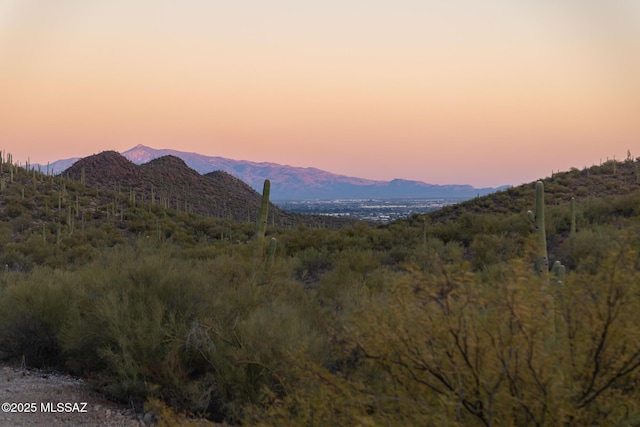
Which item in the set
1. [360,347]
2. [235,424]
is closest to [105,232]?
[235,424]

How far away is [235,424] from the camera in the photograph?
6.55 metres

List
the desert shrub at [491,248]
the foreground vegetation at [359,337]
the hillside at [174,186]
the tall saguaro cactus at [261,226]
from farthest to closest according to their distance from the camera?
the hillside at [174,186]
the desert shrub at [491,248]
the tall saguaro cactus at [261,226]
the foreground vegetation at [359,337]

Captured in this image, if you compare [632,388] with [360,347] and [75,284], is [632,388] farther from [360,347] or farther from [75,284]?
[75,284]

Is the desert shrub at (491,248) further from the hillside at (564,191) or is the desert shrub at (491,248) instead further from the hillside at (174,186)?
the hillside at (174,186)

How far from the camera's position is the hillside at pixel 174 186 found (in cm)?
5538

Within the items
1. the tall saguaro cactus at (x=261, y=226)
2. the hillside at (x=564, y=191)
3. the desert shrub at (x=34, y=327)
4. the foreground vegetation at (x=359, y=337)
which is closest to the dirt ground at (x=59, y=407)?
the foreground vegetation at (x=359, y=337)

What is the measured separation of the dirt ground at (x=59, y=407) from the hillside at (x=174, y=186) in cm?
4401

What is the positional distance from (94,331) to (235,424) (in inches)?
118

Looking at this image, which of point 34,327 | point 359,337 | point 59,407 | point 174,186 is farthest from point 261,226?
point 174,186

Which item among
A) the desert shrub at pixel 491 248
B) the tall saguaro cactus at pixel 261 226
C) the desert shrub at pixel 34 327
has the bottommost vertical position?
the desert shrub at pixel 34 327

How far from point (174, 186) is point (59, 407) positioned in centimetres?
5718

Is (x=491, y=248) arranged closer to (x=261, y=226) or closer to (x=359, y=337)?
(x=261, y=226)

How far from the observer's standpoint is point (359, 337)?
13.0 ft

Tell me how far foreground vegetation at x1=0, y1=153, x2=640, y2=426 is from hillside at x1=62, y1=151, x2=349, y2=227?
4034cm
